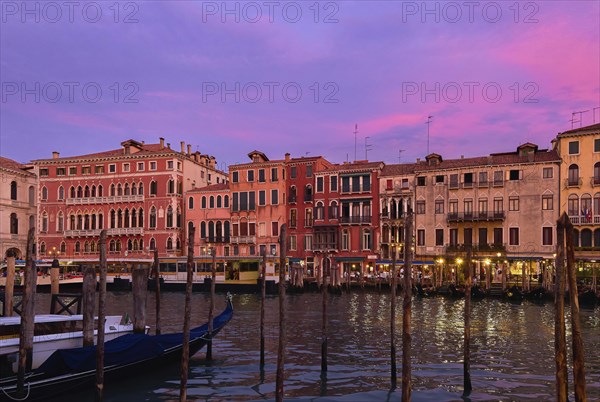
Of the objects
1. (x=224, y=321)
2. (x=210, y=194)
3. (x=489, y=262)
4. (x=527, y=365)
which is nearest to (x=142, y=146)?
(x=210, y=194)

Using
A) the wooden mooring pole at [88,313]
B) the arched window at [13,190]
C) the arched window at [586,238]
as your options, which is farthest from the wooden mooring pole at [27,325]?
the arched window at [13,190]

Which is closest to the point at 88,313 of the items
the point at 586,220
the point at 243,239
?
the point at 586,220

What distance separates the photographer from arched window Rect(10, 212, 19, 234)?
48.1 m

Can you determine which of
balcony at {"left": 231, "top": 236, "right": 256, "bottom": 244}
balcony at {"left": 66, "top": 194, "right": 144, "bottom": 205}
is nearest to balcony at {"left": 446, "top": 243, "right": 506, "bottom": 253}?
balcony at {"left": 231, "top": 236, "right": 256, "bottom": 244}

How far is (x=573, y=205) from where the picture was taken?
36.3 m

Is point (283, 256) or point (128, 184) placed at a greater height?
point (128, 184)

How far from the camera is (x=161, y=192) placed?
47.4 metres

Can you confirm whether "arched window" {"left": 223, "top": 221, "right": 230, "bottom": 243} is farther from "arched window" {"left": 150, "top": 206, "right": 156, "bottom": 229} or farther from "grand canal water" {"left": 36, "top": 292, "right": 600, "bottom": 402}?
"grand canal water" {"left": 36, "top": 292, "right": 600, "bottom": 402}

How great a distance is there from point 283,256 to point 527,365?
710 cm

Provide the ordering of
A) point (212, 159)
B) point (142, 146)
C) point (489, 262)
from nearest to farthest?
point (489, 262) → point (142, 146) → point (212, 159)

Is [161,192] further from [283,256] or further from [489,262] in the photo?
[283,256]

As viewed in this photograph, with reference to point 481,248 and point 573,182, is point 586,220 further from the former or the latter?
point 481,248

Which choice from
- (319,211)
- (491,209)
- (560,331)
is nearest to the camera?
(560,331)

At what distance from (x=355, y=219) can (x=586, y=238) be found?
15.1m
